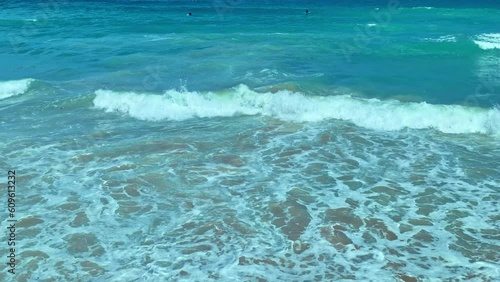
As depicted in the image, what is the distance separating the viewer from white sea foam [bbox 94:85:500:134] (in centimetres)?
1477

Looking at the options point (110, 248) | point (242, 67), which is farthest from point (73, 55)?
point (110, 248)

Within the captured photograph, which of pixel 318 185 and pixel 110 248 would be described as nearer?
pixel 110 248

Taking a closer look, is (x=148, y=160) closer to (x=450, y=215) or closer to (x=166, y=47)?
(x=450, y=215)

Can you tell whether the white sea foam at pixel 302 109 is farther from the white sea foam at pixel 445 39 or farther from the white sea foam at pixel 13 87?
the white sea foam at pixel 445 39

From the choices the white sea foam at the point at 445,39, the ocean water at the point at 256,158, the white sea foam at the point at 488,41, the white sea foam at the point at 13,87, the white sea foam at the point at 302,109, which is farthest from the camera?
the white sea foam at the point at 445,39

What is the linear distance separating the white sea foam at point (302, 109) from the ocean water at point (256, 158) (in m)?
0.06

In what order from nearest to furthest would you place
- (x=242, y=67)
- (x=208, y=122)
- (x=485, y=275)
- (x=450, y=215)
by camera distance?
(x=485, y=275), (x=450, y=215), (x=208, y=122), (x=242, y=67)

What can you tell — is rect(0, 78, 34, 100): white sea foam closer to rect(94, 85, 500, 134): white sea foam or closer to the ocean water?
the ocean water

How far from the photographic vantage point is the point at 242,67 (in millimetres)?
20953

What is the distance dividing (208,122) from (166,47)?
35.2ft

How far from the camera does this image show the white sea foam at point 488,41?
23.5 m

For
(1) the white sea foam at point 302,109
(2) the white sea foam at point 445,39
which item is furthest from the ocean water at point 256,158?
(2) the white sea foam at point 445,39

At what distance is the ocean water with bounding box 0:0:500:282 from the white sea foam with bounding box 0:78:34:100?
0.09 m

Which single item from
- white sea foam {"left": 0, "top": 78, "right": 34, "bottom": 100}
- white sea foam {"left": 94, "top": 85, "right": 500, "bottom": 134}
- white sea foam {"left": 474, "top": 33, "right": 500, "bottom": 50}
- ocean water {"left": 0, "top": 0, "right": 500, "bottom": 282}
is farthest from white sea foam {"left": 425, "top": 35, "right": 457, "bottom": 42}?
white sea foam {"left": 0, "top": 78, "right": 34, "bottom": 100}
